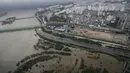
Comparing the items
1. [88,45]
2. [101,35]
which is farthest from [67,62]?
[101,35]

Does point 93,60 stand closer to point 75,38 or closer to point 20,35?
point 75,38

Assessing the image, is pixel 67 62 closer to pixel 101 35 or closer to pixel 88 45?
pixel 88 45

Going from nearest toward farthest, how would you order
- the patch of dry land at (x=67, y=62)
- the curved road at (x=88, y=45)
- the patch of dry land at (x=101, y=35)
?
the patch of dry land at (x=67, y=62), the curved road at (x=88, y=45), the patch of dry land at (x=101, y=35)

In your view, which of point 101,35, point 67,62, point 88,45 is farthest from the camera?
point 101,35

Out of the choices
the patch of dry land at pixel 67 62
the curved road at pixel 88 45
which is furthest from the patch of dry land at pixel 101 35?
the patch of dry land at pixel 67 62

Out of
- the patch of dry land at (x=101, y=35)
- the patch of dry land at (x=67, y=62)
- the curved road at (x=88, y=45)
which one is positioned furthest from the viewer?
the patch of dry land at (x=101, y=35)

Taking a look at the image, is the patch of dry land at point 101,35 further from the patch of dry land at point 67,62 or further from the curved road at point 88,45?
the patch of dry land at point 67,62

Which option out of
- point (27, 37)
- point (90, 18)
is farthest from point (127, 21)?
point (27, 37)

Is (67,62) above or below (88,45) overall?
below

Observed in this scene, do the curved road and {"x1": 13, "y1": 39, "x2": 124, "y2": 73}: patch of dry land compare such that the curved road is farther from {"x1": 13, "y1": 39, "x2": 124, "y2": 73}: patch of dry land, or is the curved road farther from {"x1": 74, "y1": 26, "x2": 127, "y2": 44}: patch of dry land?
{"x1": 74, "y1": 26, "x2": 127, "y2": 44}: patch of dry land
